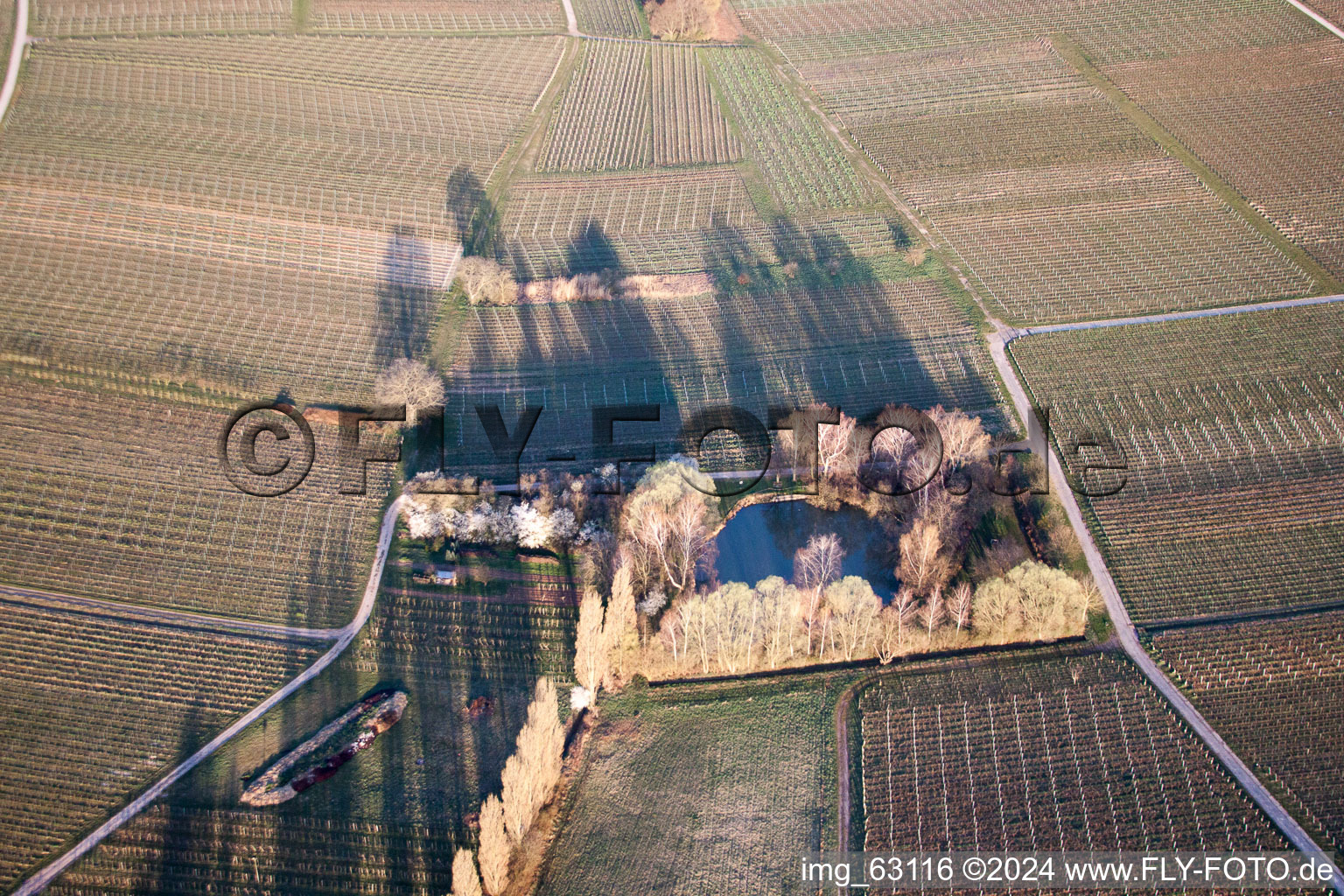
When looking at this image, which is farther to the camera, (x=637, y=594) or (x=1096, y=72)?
(x=1096, y=72)

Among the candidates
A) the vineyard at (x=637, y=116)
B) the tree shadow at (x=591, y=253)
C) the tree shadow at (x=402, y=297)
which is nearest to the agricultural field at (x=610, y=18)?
the vineyard at (x=637, y=116)

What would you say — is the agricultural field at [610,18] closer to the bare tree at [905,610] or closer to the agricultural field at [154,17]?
the agricultural field at [154,17]

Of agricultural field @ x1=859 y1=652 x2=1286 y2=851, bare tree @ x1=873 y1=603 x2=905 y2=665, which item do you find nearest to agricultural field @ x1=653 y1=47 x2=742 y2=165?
bare tree @ x1=873 y1=603 x2=905 y2=665

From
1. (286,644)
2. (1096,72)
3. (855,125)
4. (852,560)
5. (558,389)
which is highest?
(1096,72)

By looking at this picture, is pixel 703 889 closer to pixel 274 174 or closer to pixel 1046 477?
pixel 1046 477

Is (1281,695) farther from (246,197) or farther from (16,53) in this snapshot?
(16,53)

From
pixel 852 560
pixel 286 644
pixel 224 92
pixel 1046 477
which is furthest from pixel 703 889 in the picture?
pixel 224 92
